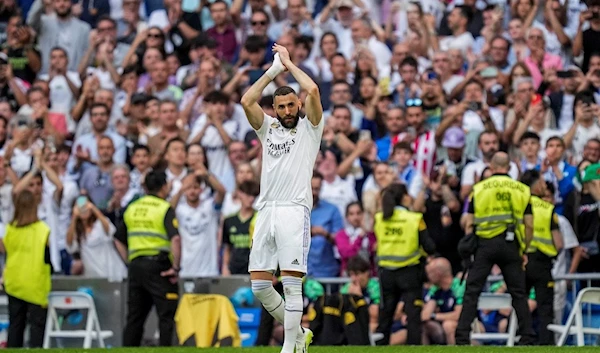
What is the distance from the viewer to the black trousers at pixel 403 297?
53.5ft

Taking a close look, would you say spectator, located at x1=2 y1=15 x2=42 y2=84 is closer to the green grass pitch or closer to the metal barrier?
the metal barrier

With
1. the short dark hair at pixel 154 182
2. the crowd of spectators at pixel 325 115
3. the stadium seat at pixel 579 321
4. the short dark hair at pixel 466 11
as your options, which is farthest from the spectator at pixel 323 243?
the short dark hair at pixel 466 11

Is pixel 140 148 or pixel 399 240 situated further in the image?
pixel 140 148

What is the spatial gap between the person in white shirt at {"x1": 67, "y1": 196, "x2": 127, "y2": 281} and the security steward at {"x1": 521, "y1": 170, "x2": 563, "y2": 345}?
5.73m

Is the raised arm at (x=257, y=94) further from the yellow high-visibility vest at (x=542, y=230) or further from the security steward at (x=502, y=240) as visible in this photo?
the yellow high-visibility vest at (x=542, y=230)

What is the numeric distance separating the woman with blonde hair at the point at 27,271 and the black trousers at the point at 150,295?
109cm

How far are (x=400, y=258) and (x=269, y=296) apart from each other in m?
4.35

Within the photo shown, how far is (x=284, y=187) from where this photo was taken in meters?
12.2

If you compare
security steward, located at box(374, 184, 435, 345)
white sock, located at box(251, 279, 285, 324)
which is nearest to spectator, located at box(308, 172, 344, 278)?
security steward, located at box(374, 184, 435, 345)

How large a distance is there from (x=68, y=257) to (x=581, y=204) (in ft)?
23.5

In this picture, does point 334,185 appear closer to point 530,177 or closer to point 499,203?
point 530,177

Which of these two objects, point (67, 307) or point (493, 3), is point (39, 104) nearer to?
point (67, 307)

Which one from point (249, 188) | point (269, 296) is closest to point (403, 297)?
point (249, 188)

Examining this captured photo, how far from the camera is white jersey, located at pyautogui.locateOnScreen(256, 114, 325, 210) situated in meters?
12.2
